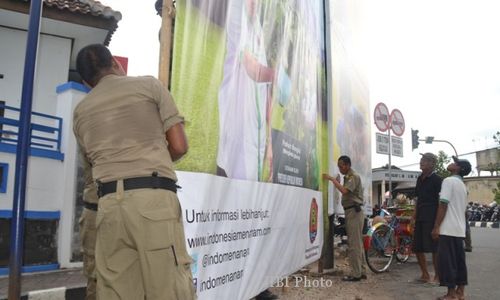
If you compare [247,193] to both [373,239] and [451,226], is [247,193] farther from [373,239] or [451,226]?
[373,239]

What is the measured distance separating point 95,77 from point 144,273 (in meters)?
0.92

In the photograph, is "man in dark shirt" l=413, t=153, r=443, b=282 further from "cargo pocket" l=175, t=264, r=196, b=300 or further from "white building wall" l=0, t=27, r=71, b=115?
"white building wall" l=0, t=27, r=71, b=115

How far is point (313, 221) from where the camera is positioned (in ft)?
17.2

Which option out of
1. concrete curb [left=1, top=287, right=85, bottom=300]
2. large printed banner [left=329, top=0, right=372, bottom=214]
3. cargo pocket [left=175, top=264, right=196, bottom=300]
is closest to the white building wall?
concrete curb [left=1, top=287, right=85, bottom=300]

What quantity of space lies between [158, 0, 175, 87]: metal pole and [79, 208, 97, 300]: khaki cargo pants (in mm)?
817

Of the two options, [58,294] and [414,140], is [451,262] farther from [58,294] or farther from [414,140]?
[414,140]

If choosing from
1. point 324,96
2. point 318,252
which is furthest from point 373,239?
point 324,96

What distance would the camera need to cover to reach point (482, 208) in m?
25.5

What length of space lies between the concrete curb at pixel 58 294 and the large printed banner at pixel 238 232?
4.49 feet

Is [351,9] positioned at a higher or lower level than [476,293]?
higher

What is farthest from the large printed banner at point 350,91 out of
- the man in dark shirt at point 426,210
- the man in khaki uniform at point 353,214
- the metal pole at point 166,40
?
the metal pole at point 166,40

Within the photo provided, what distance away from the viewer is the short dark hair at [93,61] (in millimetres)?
1939

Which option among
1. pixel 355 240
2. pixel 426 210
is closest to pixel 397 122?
pixel 426 210

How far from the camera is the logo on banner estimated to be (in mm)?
5105
